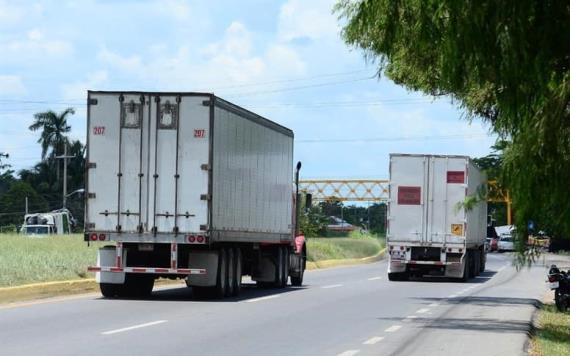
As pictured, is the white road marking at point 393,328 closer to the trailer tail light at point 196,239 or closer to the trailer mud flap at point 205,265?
the trailer tail light at point 196,239

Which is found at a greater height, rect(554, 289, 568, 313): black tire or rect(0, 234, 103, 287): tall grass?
rect(0, 234, 103, 287): tall grass

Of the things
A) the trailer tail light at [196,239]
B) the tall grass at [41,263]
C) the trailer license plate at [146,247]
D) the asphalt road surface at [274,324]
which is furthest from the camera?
the tall grass at [41,263]

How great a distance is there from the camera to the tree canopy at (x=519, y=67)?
28.2 ft

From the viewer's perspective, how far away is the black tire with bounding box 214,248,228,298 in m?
22.6

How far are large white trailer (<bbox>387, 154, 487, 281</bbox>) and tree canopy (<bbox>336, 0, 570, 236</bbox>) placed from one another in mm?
23302

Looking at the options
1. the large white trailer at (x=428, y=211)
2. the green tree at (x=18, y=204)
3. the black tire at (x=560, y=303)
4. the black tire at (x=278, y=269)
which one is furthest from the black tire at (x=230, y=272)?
the green tree at (x=18, y=204)

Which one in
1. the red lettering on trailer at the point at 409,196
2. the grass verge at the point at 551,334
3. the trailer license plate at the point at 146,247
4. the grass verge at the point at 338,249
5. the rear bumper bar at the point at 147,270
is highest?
the red lettering on trailer at the point at 409,196

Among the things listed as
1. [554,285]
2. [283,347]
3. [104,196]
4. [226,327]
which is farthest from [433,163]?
[283,347]

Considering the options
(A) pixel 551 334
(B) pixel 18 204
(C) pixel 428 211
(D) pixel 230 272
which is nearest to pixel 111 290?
(D) pixel 230 272

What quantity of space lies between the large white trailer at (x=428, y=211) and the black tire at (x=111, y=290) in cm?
1259

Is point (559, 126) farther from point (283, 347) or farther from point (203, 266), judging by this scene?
point (203, 266)

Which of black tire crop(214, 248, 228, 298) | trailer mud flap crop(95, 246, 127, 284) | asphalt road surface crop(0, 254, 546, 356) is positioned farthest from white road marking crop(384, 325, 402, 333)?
trailer mud flap crop(95, 246, 127, 284)

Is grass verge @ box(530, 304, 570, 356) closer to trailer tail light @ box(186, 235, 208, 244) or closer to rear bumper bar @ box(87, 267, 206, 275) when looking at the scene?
trailer tail light @ box(186, 235, 208, 244)

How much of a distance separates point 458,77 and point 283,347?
573 centimetres
